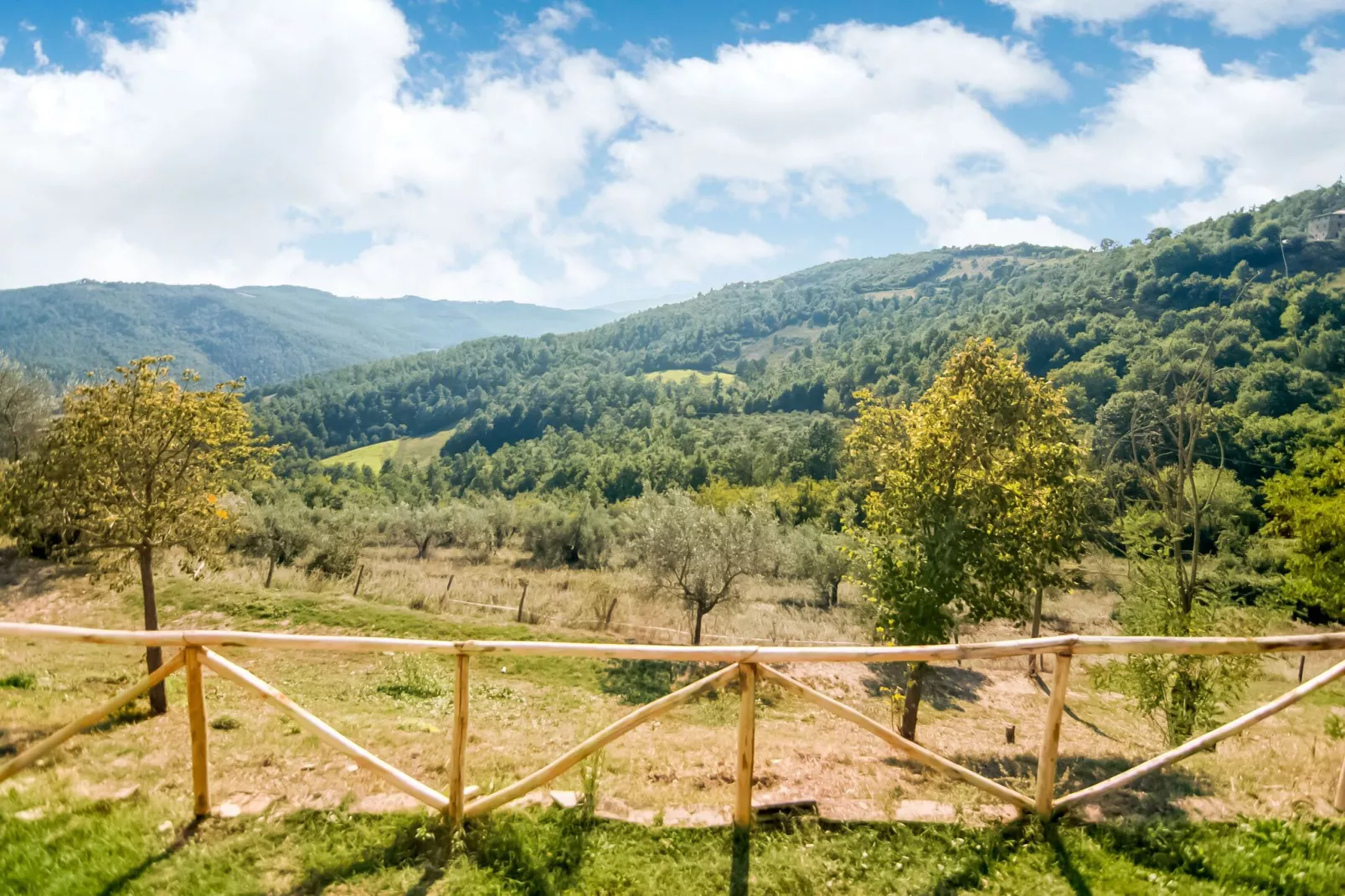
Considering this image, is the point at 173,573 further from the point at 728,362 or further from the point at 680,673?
the point at 728,362

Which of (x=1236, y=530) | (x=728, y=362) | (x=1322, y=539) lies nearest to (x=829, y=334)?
(x=728, y=362)

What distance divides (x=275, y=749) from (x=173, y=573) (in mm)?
21972

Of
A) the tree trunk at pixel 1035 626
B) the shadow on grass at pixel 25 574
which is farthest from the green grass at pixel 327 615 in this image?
the tree trunk at pixel 1035 626

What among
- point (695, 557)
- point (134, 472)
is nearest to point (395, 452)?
point (695, 557)

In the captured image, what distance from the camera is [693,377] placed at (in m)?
164

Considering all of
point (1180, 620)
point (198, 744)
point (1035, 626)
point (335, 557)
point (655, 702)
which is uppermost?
point (655, 702)

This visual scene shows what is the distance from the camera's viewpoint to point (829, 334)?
19088 centimetres

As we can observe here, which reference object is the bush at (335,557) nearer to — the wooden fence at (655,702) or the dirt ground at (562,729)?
the dirt ground at (562,729)

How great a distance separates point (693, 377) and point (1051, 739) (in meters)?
160

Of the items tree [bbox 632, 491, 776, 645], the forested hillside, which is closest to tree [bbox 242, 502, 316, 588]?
tree [bbox 632, 491, 776, 645]

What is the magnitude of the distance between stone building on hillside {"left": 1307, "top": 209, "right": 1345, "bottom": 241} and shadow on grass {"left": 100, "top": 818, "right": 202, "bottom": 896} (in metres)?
139

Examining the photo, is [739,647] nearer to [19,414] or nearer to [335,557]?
[335,557]

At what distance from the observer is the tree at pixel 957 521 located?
A: 1166cm

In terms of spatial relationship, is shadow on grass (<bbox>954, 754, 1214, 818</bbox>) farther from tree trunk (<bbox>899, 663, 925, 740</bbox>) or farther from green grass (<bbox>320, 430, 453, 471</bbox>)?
green grass (<bbox>320, 430, 453, 471</bbox>)
